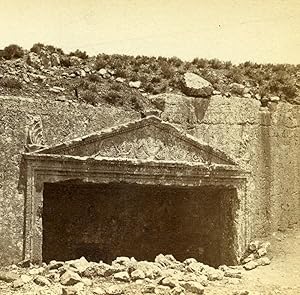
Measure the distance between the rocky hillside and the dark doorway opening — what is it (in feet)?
7.27

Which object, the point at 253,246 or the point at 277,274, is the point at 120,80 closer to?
the point at 253,246

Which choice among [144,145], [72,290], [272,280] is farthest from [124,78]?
[72,290]

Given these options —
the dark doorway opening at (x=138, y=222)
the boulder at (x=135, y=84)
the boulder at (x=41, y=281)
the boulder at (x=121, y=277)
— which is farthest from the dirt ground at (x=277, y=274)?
the boulder at (x=135, y=84)

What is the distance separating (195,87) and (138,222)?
12.1 feet

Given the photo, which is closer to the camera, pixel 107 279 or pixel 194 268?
pixel 107 279

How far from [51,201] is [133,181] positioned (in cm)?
290

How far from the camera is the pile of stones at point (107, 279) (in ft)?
27.0

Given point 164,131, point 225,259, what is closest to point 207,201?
point 225,259

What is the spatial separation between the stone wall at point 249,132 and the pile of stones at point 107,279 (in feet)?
7.93

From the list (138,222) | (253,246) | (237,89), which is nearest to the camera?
(253,246)

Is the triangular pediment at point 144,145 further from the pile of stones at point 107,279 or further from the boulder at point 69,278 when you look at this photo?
the boulder at point 69,278

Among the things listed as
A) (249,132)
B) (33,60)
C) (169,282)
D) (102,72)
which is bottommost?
(169,282)

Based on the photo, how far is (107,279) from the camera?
895cm

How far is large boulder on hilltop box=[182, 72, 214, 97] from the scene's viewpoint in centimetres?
1294
